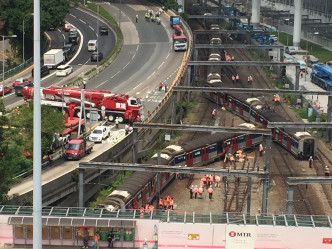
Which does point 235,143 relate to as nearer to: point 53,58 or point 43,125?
point 43,125

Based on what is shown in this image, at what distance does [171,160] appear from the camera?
194 feet

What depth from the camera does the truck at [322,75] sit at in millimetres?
95250

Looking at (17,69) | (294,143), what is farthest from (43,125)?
(17,69)

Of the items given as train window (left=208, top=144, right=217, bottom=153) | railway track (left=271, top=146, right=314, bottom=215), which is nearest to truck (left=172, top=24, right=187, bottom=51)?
railway track (left=271, top=146, right=314, bottom=215)

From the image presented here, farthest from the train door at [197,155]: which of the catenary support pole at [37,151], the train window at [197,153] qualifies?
the catenary support pole at [37,151]

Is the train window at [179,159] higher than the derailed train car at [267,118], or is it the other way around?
the derailed train car at [267,118]

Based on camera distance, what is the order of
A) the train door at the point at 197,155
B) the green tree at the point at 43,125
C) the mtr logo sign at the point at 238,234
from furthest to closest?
the train door at the point at 197,155 → the green tree at the point at 43,125 → the mtr logo sign at the point at 238,234

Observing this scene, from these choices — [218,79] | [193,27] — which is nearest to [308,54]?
[193,27]

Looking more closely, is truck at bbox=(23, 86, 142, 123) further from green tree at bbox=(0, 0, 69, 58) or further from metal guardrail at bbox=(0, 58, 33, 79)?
green tree at bbox=(0, 0, 69, 58)

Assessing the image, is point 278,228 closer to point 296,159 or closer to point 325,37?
point 296,159

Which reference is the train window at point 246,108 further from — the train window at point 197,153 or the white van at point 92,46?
the white van at point 92,46

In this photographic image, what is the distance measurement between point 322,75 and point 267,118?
2696 centimetres

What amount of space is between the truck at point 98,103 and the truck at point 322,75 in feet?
105

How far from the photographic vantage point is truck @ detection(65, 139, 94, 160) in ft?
195
